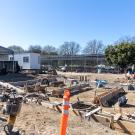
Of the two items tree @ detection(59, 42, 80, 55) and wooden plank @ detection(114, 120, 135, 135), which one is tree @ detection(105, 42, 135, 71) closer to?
wooden plank @ detection(114, 120, 135, 135)

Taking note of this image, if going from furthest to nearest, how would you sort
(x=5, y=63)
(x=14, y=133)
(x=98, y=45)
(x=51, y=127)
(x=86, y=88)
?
(x=98, y=45)
(x=5, y=63)
(x=86, y=88)
(x=51, y=127)
(x=14, y=133)

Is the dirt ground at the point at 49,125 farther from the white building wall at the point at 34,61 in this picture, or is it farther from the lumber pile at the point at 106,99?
the white building wall at the point at 34,61

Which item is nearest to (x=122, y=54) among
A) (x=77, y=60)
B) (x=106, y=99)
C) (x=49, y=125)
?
(x=77, y=60)

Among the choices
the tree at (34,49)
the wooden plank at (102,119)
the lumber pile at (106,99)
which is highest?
the tree at (34,49)

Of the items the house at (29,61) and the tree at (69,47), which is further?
the tree at (69,47)

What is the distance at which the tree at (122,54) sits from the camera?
44531mm

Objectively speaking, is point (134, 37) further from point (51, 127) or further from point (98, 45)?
point (51, 127)

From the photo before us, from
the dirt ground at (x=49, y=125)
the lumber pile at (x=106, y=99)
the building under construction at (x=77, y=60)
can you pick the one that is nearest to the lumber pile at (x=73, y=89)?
the lumber pile at (x=106, y=99)

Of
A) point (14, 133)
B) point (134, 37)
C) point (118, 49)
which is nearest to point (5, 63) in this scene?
point (118, 49)

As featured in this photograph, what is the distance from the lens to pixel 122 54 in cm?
4472

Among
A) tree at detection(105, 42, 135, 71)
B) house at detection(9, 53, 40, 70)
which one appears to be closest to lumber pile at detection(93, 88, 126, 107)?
tree at detection(105, 42, 135, 71)

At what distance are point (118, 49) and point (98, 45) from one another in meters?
74.4

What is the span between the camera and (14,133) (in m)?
5.52

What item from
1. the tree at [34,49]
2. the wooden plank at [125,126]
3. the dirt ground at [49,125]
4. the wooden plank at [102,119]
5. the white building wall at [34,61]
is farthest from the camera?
the tree at [34,49]
